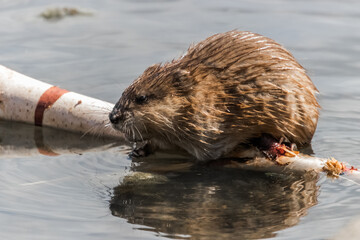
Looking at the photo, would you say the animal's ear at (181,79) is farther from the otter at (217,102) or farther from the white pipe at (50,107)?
the white pipe at (50,107)

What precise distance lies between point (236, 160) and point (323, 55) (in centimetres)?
274

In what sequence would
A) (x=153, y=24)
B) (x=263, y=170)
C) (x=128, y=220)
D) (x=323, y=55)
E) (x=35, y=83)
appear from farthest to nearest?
1. (x=153, y=24)
2. (x=323, y=55)
3. (x=35, y=83)
4. (x=263, y=170)
5. (x=128, y=220)

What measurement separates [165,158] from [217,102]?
2.22ft

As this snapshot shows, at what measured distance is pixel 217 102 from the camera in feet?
19.6

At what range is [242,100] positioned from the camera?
5.97 meters

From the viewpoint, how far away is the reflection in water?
497 centimetres

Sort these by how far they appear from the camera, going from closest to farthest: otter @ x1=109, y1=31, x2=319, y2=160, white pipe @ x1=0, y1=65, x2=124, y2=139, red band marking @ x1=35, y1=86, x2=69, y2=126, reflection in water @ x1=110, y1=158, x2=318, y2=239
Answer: reflection in water @ x1=110, y1=158, x2=318, y2=239, otter @ x1=109, y1=31, x2=319, y2=160, white pipe @ x1=0, y1=65, x2=124, y2=139, red band marking @ x1=35, y1=86, x2=69, y2=126

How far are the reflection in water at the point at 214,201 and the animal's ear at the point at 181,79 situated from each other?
2.04 feet

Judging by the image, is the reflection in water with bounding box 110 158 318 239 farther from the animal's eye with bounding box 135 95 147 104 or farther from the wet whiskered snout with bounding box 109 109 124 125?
the animal's eye with bounding box 135 95 147 104

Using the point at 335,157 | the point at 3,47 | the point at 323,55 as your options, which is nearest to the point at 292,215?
the point at 335,157

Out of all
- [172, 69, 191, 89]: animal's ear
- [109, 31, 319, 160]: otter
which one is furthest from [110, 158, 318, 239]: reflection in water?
[172, 69, 191, 89]: animal's ear

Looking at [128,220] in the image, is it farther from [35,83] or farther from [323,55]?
[323,55]

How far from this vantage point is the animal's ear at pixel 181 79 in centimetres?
600

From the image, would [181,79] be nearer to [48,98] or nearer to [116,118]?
[116,118]
